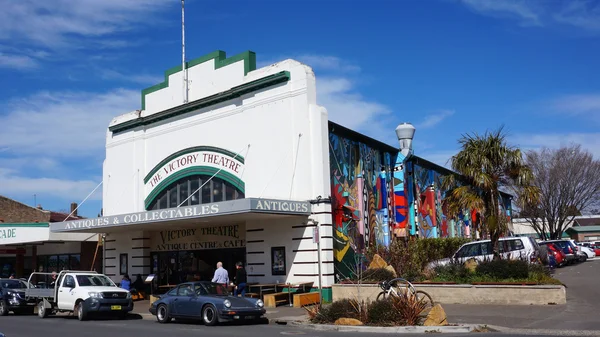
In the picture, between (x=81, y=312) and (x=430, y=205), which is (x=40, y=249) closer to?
(x=81, y=312)

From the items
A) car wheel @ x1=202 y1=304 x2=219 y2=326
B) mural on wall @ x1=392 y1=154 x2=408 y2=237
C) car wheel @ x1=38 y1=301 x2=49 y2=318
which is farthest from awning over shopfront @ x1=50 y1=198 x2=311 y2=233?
mural on wall @ x1=392 y1=154 x2=408 y2=237

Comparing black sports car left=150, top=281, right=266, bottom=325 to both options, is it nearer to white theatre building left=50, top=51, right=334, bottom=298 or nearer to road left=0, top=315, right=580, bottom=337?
road left=0, top=315, right=580, bottom=337

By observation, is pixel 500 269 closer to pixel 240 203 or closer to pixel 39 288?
pixel 240 203

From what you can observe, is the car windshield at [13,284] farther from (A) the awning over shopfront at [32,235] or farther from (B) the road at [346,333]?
(A) the awning over shopfront at [32,235]

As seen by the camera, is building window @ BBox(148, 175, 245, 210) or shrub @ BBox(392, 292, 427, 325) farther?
building window @ BBox(148, 175, 245, 210)

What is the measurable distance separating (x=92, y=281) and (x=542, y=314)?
15.2 metres

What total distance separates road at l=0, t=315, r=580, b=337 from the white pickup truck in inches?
21.9

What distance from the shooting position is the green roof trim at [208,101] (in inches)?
965

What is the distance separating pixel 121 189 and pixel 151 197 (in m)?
2.70

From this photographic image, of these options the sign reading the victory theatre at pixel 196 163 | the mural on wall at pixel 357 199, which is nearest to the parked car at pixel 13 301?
the sign reading the victory theatre at pixel 196 163

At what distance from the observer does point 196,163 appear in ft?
91.0

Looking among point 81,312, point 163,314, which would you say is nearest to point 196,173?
point 81,312

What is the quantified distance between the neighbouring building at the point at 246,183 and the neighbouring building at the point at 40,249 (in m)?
2.80

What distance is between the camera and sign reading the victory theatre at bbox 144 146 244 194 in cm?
2614
